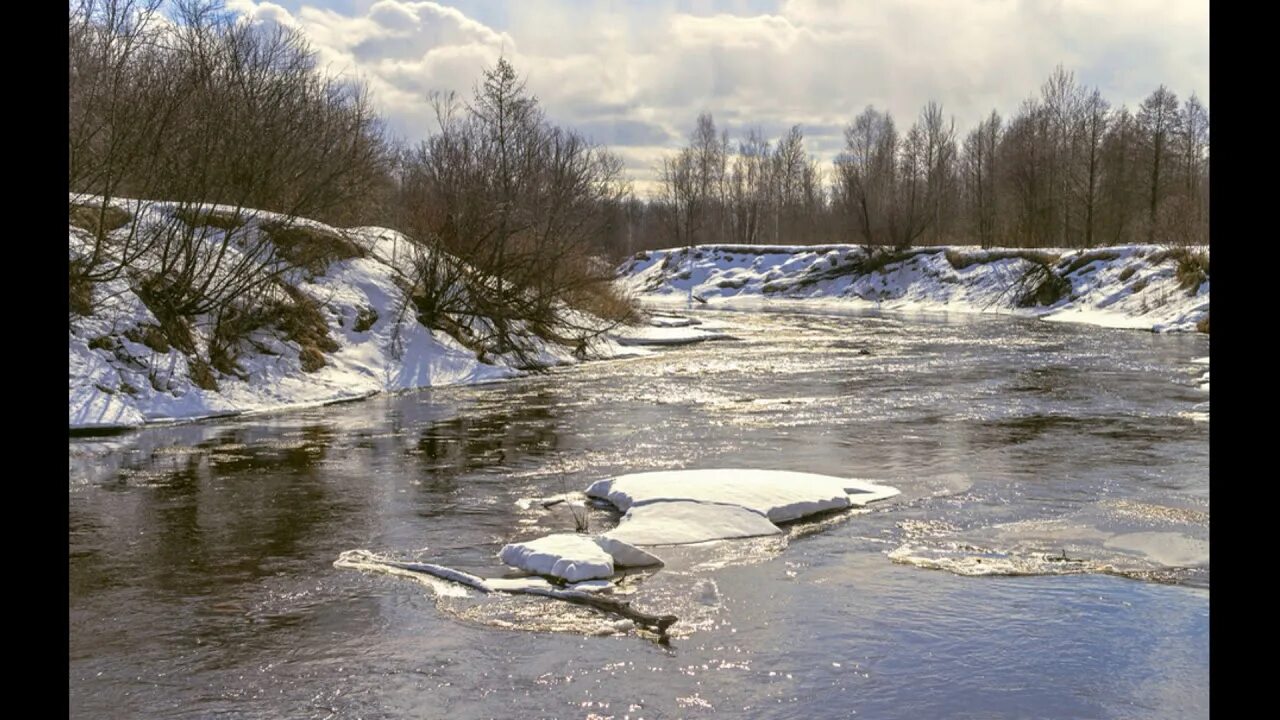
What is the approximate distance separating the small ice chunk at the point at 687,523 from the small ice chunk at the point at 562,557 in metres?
0.45

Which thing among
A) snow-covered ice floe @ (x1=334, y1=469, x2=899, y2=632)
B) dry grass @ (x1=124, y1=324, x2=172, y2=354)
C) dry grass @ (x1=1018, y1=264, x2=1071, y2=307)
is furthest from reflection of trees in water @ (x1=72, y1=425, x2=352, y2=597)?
dry grass @ (x1=1018, y1=264, x2=1071, y2=307)

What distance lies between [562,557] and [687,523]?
1.56 meters

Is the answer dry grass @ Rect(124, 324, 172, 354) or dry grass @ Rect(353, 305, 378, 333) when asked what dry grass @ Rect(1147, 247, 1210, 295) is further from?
dry grass @ Rect(124, 324, 172, 354)

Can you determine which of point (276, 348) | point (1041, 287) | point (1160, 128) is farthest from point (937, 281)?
point (276, 348)

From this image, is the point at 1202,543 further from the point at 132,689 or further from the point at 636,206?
the point at 636,206

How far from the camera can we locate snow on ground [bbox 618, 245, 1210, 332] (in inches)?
1526

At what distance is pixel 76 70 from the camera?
51.6ft

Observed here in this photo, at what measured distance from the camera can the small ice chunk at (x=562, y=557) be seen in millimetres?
7828

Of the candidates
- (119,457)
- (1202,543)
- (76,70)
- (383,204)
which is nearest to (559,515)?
(1202,543)

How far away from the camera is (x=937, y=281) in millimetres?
54969

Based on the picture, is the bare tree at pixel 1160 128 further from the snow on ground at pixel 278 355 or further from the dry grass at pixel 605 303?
the snow on ground at pixel 278 355

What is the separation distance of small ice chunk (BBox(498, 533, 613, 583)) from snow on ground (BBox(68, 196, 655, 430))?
26.2ft

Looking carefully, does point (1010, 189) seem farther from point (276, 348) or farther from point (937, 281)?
point (276, 348)

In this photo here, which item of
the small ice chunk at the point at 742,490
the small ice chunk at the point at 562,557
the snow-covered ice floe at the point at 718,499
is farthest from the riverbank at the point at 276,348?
the small ice chunk at the point at 562,557
